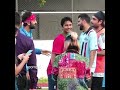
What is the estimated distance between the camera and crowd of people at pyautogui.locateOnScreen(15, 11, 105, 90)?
395cm

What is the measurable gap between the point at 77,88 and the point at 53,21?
609 centimetres

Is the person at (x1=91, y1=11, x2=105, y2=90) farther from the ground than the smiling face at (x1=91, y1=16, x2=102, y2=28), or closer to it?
closer to it

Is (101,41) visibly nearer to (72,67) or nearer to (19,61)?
(72,67)

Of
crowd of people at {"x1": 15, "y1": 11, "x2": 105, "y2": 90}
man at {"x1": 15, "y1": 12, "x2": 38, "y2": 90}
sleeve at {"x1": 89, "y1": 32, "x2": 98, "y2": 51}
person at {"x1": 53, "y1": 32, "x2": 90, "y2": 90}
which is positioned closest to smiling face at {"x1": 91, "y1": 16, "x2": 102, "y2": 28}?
crowd of people at {"x1": 15, "y1": 11, "x2": 105, "y2": 90}

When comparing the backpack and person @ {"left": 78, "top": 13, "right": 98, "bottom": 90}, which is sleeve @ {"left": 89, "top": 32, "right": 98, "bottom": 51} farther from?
the backpack

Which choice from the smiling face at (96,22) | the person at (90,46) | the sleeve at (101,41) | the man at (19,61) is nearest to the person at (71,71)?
the man at (19,61)

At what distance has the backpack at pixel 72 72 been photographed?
3936mm

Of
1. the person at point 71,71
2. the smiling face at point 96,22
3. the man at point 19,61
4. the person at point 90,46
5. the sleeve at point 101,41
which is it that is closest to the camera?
the person at point 71,71

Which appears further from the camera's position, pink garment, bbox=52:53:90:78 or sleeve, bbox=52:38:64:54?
sleeve, bbox=52:38:64:54

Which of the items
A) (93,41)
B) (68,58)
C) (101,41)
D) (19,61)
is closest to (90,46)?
(93,41)

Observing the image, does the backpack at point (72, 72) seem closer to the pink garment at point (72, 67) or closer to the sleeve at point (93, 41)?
the pink garment at point (72, 67)
